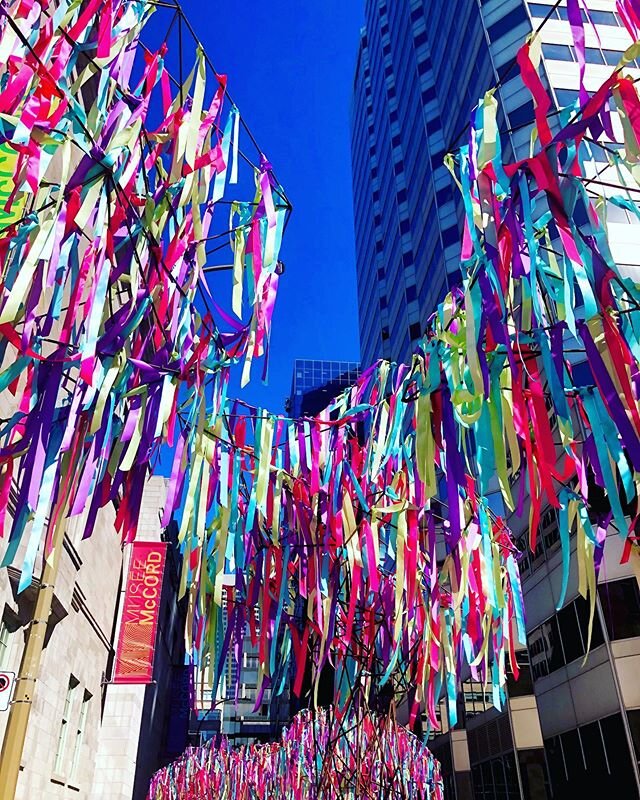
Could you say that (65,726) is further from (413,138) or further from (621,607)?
(413,138)

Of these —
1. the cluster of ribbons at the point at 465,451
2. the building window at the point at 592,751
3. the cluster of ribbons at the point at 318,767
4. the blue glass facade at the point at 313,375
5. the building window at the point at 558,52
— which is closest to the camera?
the cluster of ribbons at the point at 465,451

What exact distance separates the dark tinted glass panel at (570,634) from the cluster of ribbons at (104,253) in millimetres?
15749

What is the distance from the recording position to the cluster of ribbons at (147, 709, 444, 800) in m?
7.06

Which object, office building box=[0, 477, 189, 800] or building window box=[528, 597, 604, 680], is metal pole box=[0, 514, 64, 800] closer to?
office building box=[0, 477, 189, 800]

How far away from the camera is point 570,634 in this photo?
17359 mm

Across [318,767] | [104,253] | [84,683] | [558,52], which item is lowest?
[318,767]

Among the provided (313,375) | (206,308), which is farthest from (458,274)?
(313,375)

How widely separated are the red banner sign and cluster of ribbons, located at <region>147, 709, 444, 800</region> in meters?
3.02

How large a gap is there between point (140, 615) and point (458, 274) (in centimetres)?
2253

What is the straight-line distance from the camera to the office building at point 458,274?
15391mm

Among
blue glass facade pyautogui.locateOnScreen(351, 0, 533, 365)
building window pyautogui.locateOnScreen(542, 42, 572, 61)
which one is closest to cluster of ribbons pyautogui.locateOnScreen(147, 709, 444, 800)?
blue glass facade pyautogui.locateOnScreen(351, 0, 533, 365)

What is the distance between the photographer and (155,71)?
4.18 m

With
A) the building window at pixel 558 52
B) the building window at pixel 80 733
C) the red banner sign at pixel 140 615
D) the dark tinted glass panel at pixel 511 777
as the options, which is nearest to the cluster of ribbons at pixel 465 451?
the building window at pixel 80 733

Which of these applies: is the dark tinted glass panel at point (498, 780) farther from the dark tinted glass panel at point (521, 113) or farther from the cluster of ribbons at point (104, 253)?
the dark tinted glass panel at point (521, 113)
